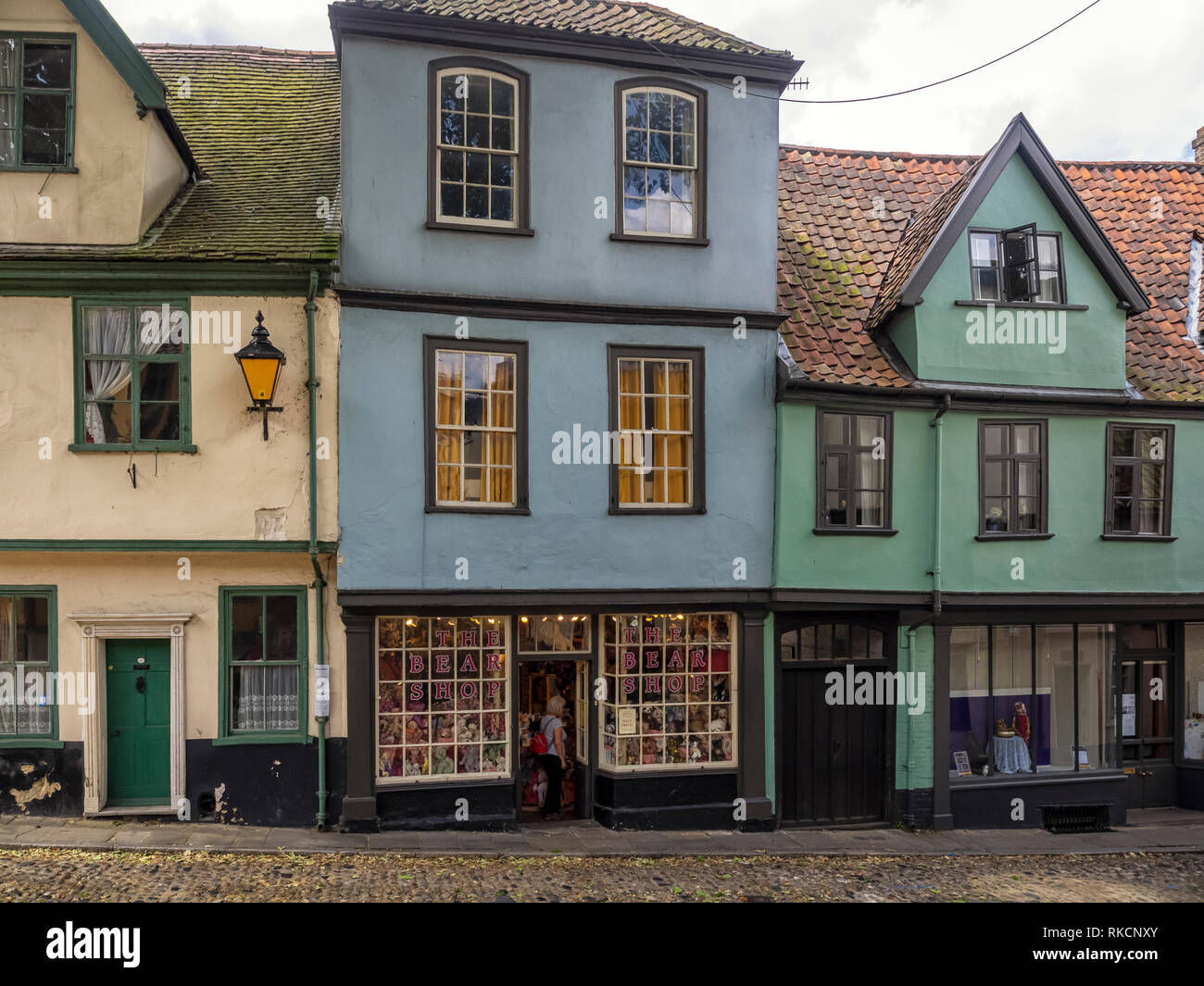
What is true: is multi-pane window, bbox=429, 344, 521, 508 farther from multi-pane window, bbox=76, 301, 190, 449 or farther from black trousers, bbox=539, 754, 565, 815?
black trousers, bbox=539, 754, 565, 815

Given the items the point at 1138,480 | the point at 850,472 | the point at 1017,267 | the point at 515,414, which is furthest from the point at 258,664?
the point at 1138,480

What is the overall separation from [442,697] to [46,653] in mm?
4763

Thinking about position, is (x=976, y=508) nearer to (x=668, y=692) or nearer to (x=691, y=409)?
(x=691, y=409)

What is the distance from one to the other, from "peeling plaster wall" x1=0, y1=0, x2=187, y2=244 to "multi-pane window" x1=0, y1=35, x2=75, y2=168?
0.14 m

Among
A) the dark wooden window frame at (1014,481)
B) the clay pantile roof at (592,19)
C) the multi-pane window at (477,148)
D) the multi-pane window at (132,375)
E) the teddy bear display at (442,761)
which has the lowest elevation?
the teddy bear display at (442,761)

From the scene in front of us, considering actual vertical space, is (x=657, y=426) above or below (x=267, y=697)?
above

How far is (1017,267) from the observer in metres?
15.6

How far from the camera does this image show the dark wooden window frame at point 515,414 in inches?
523

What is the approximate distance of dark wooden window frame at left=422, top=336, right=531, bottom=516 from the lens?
13289 millimetres

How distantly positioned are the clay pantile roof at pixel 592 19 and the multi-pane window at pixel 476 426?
4.16 metres

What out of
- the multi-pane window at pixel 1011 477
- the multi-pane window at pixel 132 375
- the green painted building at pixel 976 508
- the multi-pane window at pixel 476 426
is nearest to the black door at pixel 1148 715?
the green painted building at pixel 976 508

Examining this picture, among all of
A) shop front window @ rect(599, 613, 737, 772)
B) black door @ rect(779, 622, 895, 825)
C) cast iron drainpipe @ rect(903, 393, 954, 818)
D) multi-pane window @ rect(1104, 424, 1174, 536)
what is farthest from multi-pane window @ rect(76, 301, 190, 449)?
multi-pane window @ rect(1104, 424, 1174, 536)

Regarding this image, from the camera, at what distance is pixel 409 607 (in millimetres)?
13328

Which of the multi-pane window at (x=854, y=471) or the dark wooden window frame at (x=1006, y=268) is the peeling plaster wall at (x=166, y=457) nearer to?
the multi-pane window at (x=854, y=471)
